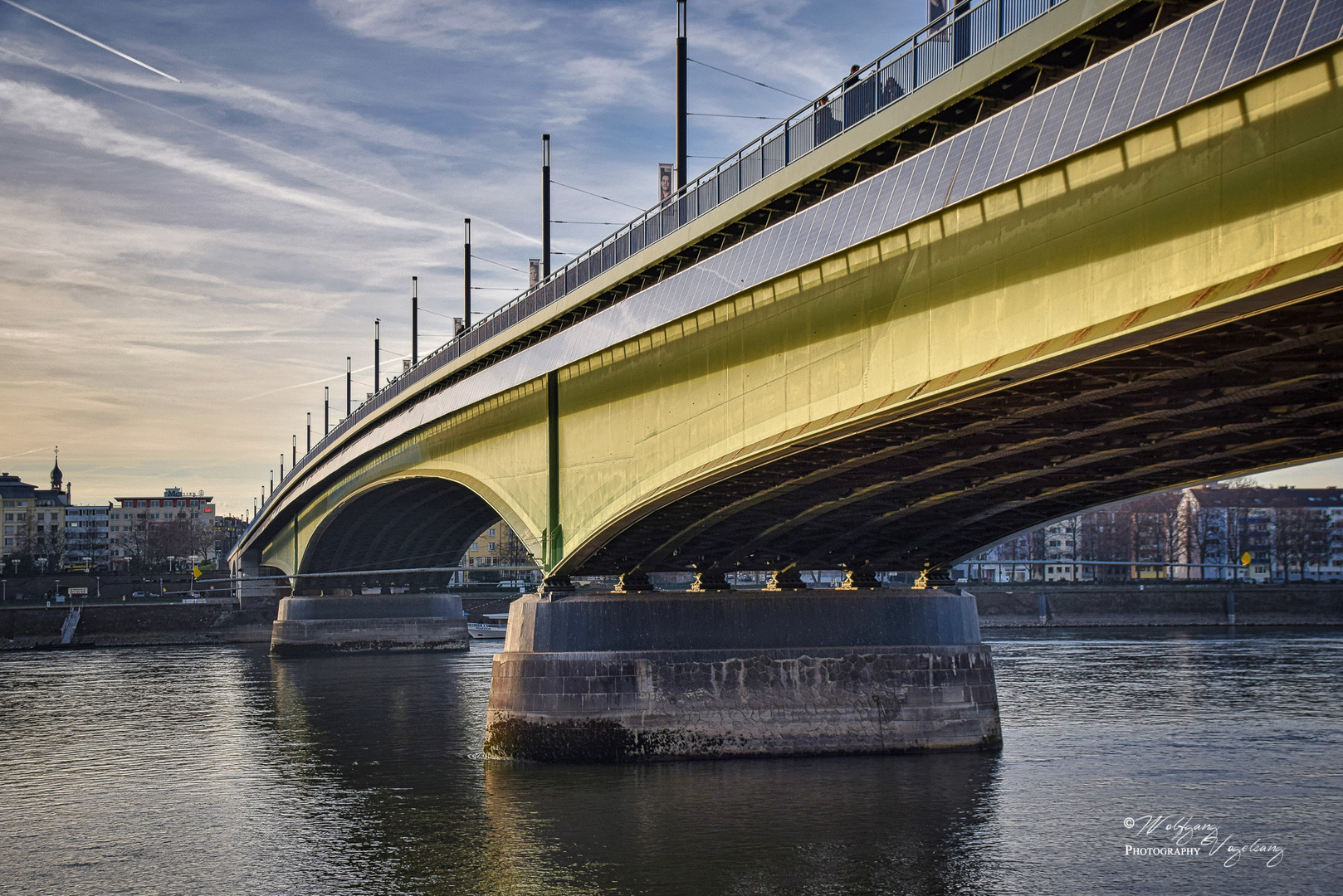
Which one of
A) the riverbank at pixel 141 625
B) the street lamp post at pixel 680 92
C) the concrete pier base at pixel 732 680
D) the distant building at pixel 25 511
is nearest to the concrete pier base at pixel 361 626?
the riverbank at pixel 141 625

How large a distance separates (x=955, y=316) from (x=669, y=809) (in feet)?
34.7

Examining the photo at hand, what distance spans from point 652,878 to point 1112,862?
6.58 metres

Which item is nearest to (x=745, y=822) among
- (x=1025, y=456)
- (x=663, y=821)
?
(x=663, y=821)

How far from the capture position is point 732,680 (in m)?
26.6

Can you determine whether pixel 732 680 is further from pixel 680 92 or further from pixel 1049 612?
pixel 1049 612

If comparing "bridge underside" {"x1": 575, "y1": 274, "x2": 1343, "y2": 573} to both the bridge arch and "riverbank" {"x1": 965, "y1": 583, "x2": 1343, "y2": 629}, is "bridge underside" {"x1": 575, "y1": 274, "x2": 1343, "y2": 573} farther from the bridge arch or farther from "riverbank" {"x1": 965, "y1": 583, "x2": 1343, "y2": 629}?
"riverbank" {"x1": 965, "y1": 583, "x2": 1343, "y2": 629}

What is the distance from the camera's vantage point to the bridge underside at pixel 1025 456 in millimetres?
14188

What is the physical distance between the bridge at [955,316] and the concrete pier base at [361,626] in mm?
35293

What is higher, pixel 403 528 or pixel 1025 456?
pixel 403 528

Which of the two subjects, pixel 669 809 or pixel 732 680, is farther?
pixel 732 680

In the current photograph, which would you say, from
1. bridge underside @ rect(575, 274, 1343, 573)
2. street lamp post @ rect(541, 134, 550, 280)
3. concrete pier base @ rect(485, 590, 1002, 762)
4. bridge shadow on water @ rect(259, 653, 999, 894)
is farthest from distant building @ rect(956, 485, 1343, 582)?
bridge shadow on water @ rect(259, 653, 999, 894)

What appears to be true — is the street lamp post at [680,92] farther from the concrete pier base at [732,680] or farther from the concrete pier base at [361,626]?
the concrete pier base at [361,626]

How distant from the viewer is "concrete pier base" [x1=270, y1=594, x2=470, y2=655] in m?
65.7

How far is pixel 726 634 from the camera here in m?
27.3
